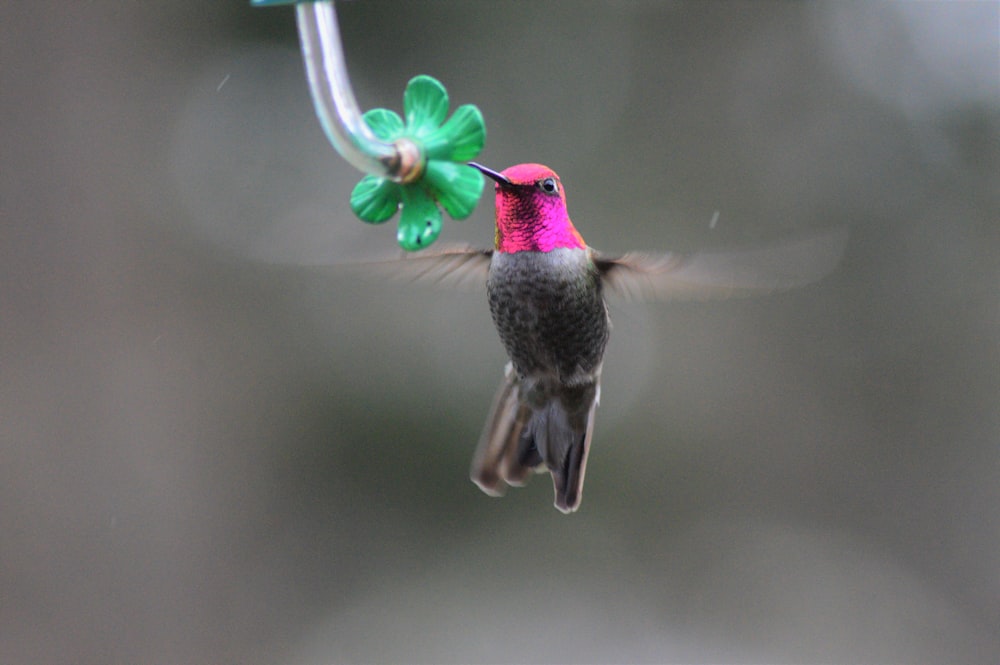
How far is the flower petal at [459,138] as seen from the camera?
0.87 meters

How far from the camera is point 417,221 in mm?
911

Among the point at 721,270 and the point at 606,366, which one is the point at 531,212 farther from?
the point at 606,366

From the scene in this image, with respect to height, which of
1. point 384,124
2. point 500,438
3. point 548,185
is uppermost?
point 548,185

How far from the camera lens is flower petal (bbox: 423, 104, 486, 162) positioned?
868mm

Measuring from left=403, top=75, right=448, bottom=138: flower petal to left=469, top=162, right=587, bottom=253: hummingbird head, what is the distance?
Answer: 175 mm

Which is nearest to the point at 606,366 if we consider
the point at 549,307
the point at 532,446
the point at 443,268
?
the point at 532,446

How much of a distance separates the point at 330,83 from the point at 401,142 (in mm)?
137

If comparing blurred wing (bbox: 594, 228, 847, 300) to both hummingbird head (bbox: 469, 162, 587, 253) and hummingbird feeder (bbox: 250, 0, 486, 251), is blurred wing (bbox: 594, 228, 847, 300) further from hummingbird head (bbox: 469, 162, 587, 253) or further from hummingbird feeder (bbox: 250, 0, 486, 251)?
hummingbird feeder (bbox: 250, 0, 486, 251)

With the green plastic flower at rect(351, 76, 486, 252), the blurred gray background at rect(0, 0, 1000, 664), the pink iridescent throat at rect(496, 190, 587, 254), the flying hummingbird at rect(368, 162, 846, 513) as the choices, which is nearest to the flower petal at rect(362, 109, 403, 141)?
the green plastic flower at rect(351, 76, 486, 252)

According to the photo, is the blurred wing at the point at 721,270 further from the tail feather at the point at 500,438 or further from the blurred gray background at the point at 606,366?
the blurred gray background at the point at 606,366

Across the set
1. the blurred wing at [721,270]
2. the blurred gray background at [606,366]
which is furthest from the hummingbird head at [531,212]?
the blurred gray background at [606,366]

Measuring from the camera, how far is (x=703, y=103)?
3.82 metres

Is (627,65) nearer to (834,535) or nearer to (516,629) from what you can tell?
(834,535)

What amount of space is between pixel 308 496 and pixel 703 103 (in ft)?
7.69
